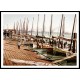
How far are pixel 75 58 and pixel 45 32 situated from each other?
1.51ft

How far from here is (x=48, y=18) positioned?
2639 millimetres

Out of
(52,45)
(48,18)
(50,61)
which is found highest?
(48,18)

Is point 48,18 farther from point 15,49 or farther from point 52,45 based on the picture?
point 15,49

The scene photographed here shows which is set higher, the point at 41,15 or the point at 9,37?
the point at 41,15

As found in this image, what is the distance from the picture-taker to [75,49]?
2.61 m

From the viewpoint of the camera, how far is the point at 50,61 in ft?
8.63

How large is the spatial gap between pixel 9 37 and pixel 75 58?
806mm
